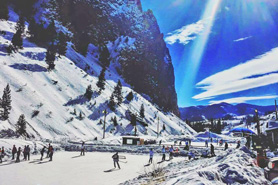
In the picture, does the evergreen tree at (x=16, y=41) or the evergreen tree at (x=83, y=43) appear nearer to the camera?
the evergreen tree at (x=16, y=41)

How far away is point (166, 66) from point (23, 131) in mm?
123668

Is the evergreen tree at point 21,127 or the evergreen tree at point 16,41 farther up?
the evergreen tree at point 16,41

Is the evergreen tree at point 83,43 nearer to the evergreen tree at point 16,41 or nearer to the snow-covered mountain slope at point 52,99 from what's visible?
the snow-covered mountain slope at point 52,99

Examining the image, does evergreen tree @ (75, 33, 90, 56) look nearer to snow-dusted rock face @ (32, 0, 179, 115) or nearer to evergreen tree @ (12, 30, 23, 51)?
snow-dusted rock face @ (32, 0, 179, 115)

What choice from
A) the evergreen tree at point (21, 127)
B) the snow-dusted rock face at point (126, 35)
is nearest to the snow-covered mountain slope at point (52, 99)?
the evergreen tree at point (21, 127)

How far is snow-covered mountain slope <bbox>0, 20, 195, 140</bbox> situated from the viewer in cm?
4316

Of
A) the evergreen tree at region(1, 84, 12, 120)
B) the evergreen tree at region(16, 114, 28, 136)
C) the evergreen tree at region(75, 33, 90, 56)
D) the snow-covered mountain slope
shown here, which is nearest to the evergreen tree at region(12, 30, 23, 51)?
the snow-covered mountain slope

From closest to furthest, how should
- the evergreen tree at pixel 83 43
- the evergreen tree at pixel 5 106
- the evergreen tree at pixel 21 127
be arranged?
the evergreen tree at pixel 21 127 < the evergreen tree at pixel 5 106 < the evergreen tree at pixel 83 43

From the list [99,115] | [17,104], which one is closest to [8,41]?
[17,104]

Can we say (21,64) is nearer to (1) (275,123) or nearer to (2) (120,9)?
(1) (275,123)

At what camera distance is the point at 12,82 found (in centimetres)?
4766

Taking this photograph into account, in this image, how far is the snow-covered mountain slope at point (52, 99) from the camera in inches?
1699

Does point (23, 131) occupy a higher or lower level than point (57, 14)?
lower

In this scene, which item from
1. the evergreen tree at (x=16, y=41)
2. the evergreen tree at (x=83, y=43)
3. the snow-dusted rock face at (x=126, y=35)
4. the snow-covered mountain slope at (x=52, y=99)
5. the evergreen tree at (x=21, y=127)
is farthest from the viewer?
the snow-dusted rock face at (x=126, y=35)
